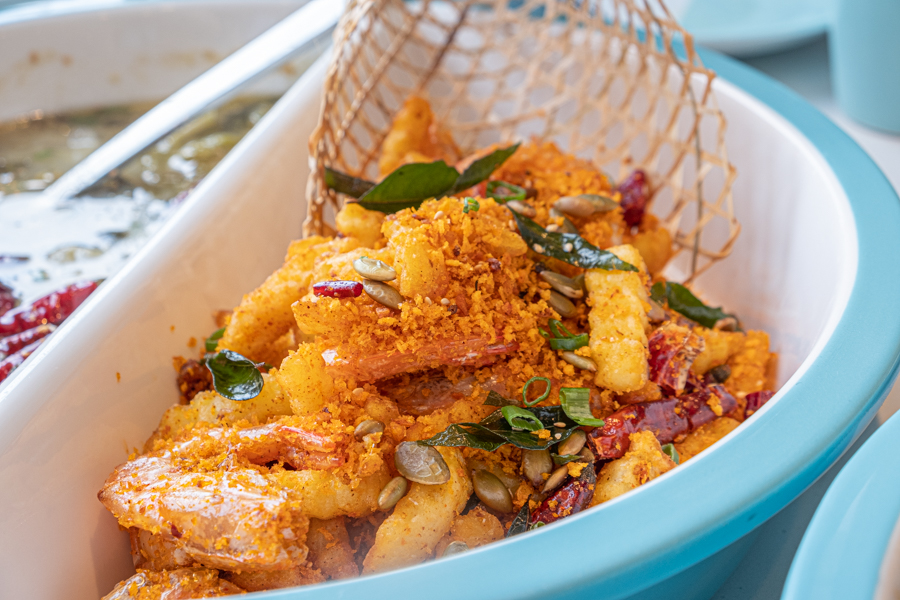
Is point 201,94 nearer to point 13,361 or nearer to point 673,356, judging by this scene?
point 13,361

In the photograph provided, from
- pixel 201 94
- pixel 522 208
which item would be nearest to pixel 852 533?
pixel 522 208

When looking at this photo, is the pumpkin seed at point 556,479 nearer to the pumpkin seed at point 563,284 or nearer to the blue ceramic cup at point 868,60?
the pumpkin seed at point 563,284

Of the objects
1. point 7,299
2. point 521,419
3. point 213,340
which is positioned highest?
point 521,419

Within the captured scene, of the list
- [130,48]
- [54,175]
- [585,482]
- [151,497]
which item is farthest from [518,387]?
[130,48]

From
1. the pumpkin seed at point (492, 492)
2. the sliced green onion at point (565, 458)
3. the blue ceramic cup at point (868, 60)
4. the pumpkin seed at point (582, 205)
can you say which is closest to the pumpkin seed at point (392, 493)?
the pumpkin seed at point (492, 492)

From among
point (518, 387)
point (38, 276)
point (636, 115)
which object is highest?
point (636, 115)

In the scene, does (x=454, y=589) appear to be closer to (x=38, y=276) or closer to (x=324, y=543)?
(x=324, y=543)
